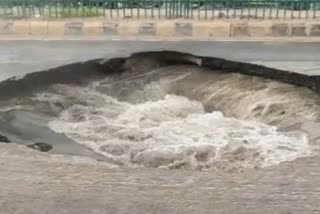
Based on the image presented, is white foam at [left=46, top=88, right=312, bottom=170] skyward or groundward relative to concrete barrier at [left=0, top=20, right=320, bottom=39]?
skyward

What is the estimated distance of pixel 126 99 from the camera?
6.14m

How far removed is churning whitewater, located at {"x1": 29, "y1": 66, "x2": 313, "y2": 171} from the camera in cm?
414

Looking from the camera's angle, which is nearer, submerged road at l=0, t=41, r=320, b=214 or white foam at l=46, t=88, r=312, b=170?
submerged road at l=0, t=41, r=320, b=214

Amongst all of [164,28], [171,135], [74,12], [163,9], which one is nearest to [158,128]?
[171,135]

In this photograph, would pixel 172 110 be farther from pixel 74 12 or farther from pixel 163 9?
pixel 74 12

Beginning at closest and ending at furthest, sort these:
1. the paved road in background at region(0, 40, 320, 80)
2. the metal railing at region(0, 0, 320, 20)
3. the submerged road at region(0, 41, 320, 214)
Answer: the submerged road at region(0, 41, 320, 214) → the paved road in background at region(0, 40, 320, 80) → the metal railing at region(0, 0, 320, 20)

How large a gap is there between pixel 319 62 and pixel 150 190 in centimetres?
474

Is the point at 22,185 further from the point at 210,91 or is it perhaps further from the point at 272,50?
the point at 272,50

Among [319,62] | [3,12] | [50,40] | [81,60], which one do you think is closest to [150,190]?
[81,60]

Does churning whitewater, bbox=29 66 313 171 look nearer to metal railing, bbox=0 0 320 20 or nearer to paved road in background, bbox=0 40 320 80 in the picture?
paved road in background, bbox=0 40 320 80

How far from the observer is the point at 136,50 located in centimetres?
819

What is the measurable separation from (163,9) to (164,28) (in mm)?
703

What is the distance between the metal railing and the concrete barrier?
12.1 inches

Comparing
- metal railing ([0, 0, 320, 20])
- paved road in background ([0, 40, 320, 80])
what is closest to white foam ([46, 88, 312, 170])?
paved road in background ([0, 40, 320, 80])
